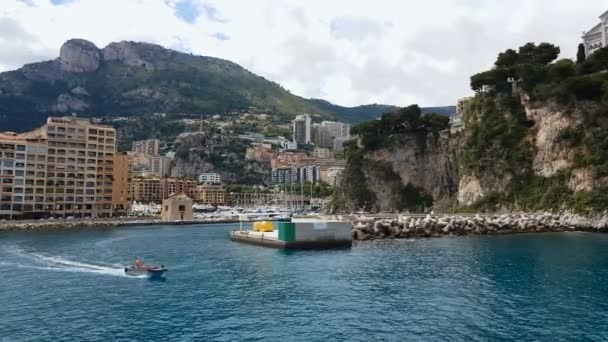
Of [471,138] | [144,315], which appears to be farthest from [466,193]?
[144,315]

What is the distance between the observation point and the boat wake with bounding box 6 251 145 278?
41.4m

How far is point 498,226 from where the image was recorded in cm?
6900

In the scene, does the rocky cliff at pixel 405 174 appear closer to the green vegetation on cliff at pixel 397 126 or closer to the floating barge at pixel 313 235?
the green vegetation on cliff at pixel 397 126

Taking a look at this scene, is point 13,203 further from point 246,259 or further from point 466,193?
point 466,193

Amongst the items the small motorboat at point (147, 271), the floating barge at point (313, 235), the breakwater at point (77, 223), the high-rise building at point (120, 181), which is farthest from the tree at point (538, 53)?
the high-rise building at point (120, 181)

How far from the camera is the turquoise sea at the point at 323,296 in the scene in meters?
22.5

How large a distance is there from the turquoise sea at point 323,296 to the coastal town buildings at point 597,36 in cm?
7746

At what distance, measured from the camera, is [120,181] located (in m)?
132

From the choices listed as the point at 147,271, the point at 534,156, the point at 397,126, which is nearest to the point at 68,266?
the point at 147,271

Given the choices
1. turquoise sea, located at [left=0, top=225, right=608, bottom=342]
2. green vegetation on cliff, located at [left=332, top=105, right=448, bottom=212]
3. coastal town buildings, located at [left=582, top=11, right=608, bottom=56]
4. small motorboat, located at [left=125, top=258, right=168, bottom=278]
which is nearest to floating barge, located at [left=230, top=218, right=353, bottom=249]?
turquoise sea, located at [left=0, top=225, right=608, bottom=342]

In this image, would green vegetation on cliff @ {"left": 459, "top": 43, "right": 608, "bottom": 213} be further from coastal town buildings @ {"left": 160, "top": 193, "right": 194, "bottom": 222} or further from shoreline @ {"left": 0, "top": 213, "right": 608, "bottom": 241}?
coastal town buildings @ {"left": 160, "top": 193, "right": 194, "bottom": 222}

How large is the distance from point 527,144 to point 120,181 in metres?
97.8

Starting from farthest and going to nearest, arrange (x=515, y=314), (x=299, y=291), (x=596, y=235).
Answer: (x=596, y=235) < (x=299, y=291) < (x=515, y=314)

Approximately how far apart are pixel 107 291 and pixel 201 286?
5957 millimetres
